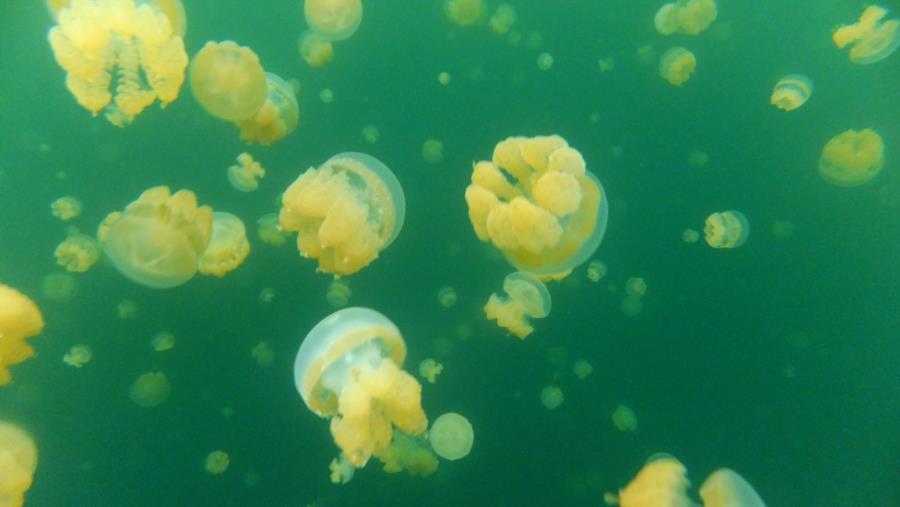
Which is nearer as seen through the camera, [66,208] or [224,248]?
[224,248]

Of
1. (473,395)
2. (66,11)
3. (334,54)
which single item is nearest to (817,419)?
(473,395)

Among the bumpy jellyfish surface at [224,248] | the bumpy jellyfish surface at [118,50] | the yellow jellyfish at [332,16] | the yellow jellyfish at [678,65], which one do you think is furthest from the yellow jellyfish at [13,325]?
the yellow jellyfish at [678,65]

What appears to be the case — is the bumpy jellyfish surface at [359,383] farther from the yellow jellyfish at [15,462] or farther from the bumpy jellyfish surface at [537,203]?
the yellow jellyfish at [15,462]

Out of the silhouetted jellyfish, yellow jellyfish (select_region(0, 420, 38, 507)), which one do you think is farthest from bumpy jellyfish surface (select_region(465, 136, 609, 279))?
yellow jellyfish (select_region(0, 420, 38, 507))

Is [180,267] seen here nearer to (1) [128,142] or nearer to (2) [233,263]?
(2) [233,263]

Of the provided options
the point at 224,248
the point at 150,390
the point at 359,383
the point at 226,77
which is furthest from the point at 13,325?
the point at 359,383

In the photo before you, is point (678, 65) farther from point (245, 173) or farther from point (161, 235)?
point (161, 235)

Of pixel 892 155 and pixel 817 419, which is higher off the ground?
pixel 892 155
